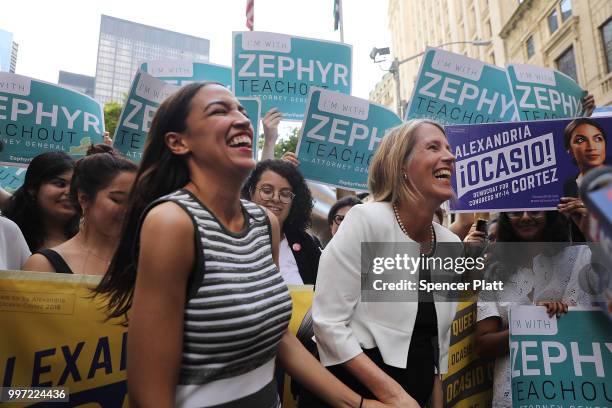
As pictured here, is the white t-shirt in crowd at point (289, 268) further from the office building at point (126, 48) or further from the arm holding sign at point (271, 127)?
the office building at point (126, 48)

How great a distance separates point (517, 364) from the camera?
2.07m

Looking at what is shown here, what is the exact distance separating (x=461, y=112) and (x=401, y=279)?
3251 mm

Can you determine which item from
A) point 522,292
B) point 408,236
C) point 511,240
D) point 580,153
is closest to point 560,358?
point 522,292

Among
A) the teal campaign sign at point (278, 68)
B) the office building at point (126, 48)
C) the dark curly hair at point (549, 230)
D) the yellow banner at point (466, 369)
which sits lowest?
the yellow banner at point (466, 369)

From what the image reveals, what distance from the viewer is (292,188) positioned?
3.26 meters

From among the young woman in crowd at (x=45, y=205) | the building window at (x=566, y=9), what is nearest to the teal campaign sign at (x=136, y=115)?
the young woman in crowd at (x=45, y=205)

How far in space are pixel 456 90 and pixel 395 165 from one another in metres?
3.02

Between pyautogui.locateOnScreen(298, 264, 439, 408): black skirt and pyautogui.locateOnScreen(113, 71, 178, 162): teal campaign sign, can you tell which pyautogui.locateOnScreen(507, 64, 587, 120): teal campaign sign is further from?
pyautogui.locateOnScreen(298, 264, 439, 408): black skirt

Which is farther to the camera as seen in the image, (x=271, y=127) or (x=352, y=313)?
(x=271, y=127)

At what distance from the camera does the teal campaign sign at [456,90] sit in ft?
13.9

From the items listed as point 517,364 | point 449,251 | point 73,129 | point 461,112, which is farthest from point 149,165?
point 461,112

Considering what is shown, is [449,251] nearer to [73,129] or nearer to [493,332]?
[493,332]

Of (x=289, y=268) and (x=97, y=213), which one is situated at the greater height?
(x=97, y=213)

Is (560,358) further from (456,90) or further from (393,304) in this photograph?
(456,90)
